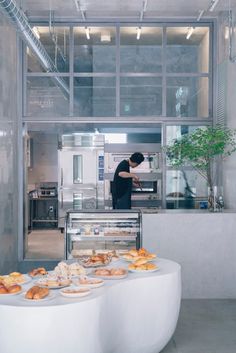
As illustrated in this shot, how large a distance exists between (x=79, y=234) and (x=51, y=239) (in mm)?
4508

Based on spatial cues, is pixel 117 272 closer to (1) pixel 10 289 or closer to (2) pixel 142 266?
(2) pixel 142 266

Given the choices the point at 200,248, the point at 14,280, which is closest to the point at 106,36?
the point at 200,248

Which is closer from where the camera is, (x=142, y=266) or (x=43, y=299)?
(x=43, y=299)

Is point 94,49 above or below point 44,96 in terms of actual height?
above

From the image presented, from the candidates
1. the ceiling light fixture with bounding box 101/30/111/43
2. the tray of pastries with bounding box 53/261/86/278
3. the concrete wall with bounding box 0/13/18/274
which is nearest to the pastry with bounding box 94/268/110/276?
the tray of pastries with bounding box 53/261/86/278

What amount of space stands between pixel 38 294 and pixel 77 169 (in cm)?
675

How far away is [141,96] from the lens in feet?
25.7

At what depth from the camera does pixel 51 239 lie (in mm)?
10469

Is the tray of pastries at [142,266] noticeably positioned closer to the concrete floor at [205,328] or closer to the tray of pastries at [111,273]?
the tray of pastries at [111,273]

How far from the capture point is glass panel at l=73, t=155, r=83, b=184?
9.82m

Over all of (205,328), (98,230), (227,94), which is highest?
(227,94)

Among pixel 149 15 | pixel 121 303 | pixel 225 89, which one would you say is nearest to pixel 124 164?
pixel 225 89

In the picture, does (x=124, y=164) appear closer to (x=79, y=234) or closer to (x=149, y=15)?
(x=79, y=234)

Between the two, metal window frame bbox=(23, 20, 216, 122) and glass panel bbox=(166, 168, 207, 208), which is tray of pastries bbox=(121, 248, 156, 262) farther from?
metal window frame bbox=(23, 20, 216, 122)
